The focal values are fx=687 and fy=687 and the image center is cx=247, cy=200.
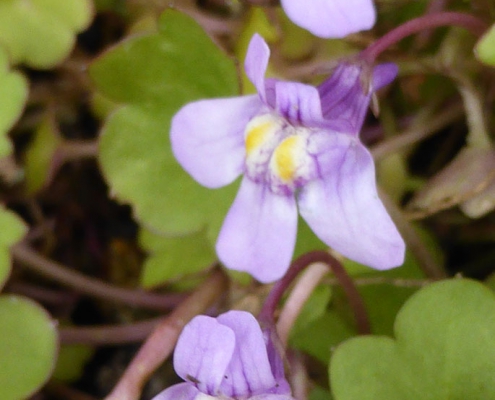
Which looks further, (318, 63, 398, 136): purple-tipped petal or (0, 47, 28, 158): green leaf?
(0, 47, 28, 158): green leaf

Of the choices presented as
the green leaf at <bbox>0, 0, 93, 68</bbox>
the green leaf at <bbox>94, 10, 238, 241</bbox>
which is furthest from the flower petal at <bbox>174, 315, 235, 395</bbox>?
the green leaf at <bbox>0, 0, 93, 68</bbox>

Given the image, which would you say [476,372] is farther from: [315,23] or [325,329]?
[315,23]

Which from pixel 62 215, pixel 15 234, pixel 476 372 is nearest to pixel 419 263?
pixel 476 372

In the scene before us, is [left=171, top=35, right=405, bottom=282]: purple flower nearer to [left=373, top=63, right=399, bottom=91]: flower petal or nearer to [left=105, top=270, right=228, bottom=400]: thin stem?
[left=373, top=63, right=399, bottom=91]: flower petal

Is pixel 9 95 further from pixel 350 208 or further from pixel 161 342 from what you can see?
pixel 350 208

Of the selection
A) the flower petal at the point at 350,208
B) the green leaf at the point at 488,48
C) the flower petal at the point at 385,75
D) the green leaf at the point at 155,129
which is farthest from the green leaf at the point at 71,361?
the green leaf at the point at 488,48

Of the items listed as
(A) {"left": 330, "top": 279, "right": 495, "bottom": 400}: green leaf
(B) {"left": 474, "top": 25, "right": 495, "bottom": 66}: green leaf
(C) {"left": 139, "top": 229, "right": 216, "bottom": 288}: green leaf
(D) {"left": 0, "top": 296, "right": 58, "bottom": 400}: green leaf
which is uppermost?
(B) {"left": 474, "top": 25, "right": 495, "bottom": 66}: green leaf
